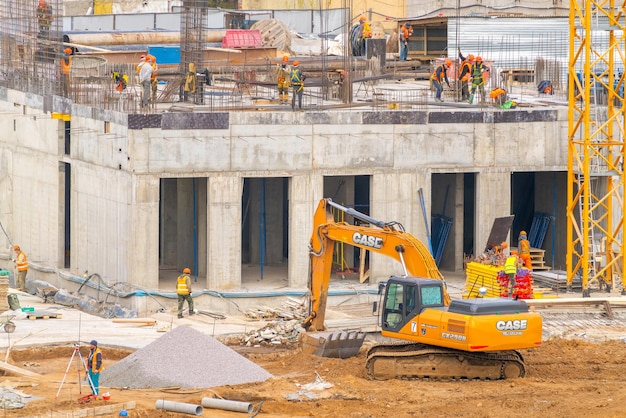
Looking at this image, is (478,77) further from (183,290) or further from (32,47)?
(32,47)

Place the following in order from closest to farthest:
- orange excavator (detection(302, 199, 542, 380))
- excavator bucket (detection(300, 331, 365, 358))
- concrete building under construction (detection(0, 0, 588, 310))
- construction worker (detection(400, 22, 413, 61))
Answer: orange excavator (detection(302, 199, 542, 380)), excavator bucket (detection(300, 331, 365, 358)), concrete building under construction (detection(0, 0, 588, 310)), construction worker (detection(400, 22, 413, 61))

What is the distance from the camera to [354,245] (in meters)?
29.6

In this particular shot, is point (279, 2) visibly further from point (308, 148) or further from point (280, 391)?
point (280, 391)

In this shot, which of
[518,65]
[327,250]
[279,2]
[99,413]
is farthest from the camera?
[279,2]

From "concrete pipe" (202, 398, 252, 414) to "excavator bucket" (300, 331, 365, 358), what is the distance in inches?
185

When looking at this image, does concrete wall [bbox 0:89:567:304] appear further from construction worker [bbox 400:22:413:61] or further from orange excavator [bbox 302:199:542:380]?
construction worker [bbox 400:22:413:61]

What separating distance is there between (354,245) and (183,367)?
14.3 ft

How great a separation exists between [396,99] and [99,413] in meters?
21.1

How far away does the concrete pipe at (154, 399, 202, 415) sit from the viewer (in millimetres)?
24953

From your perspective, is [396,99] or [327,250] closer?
[327,250]

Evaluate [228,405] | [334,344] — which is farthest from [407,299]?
[228,405]

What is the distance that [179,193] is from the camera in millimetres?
41062

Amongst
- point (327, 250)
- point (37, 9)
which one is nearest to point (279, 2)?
point (37, 9)

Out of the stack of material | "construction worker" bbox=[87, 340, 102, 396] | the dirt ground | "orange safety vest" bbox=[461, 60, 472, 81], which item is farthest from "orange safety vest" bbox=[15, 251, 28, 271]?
"construction worker" bbox=[87, 340, 102, 396]
